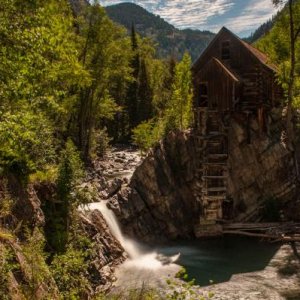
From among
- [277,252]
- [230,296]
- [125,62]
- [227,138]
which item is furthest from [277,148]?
[125,62]

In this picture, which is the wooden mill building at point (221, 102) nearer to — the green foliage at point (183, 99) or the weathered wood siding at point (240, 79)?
the weathered wood siding at point (240, 79)

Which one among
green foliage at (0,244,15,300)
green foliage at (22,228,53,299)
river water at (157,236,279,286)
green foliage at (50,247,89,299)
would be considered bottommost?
river water at (157,236,279,286)

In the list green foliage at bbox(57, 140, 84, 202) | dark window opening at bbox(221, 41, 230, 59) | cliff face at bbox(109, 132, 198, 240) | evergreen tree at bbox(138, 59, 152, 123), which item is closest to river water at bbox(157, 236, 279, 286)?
cliff face at bbox(109, 132, 198, 240)

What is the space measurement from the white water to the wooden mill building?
4.72 m

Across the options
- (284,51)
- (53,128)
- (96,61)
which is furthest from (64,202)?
(284,51)

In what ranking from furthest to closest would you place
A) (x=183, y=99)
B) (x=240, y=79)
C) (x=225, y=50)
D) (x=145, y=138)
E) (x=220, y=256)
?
(x=183, y=99) < (x=145, y=138) < (x=225, y=50) < (x=240, y=79) < (x=220, y=256)

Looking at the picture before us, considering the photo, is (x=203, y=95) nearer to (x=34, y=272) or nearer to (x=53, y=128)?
(x=53, y=128)

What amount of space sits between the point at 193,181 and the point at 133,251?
7.05m

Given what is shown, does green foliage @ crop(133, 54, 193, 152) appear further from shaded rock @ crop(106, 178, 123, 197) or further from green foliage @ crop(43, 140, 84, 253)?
green foliage @ crop(43, 140, 84, 253)

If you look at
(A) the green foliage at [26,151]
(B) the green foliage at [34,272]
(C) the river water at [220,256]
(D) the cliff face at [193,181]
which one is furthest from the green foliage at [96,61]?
(B) the green foliage at [34,272]

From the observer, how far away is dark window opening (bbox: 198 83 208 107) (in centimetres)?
3058

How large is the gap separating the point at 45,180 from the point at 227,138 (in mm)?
14908

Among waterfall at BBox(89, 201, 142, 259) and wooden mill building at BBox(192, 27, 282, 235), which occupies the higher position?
wooden mill building at BBox(192, 27, 282, 235)

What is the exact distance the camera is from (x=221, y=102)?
95.1ft
